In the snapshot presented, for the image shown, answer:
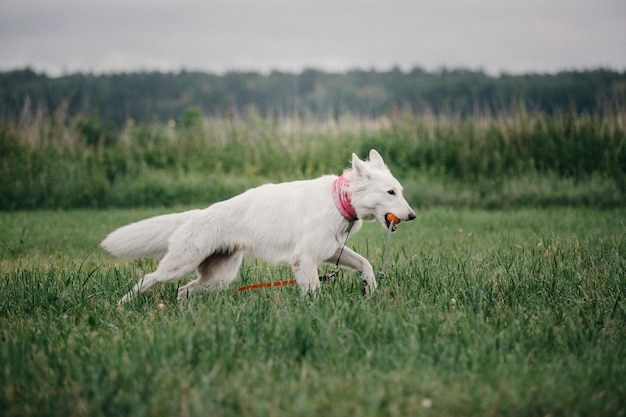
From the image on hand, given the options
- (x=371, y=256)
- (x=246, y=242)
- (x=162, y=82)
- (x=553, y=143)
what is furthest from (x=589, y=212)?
(x=162, y=82)

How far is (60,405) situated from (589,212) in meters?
9.85

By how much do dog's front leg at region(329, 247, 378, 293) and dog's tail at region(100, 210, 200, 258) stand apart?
4.93 feet

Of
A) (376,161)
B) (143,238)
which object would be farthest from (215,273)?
(376,161)

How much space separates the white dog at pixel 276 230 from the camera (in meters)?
5.19

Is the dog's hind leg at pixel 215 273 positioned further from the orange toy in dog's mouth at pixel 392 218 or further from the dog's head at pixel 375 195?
the orange toy in dog's mouth at pixel 392 218

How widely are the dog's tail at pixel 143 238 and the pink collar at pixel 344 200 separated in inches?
56.5

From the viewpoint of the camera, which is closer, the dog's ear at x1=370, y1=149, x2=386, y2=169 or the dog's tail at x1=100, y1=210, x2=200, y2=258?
the dog's ear at x1=370, y1=149, x2=386, y2=169

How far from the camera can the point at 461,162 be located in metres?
13.9

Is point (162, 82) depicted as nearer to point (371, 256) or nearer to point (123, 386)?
point (371, 256)

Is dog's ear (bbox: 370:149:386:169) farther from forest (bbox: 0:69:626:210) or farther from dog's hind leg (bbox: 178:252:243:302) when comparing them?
forest (bbox: 0:69:626:210)

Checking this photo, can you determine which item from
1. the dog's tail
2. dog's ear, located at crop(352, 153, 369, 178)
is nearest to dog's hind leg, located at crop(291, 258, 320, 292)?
dog's ear, located at crop(352, 153, 369, 178)

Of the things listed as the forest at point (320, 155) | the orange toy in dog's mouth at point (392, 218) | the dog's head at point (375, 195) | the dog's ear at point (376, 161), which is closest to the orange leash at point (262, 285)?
the dog's head at point (375, 195)

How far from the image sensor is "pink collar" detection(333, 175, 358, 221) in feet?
17.1

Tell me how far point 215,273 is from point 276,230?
0.83m
